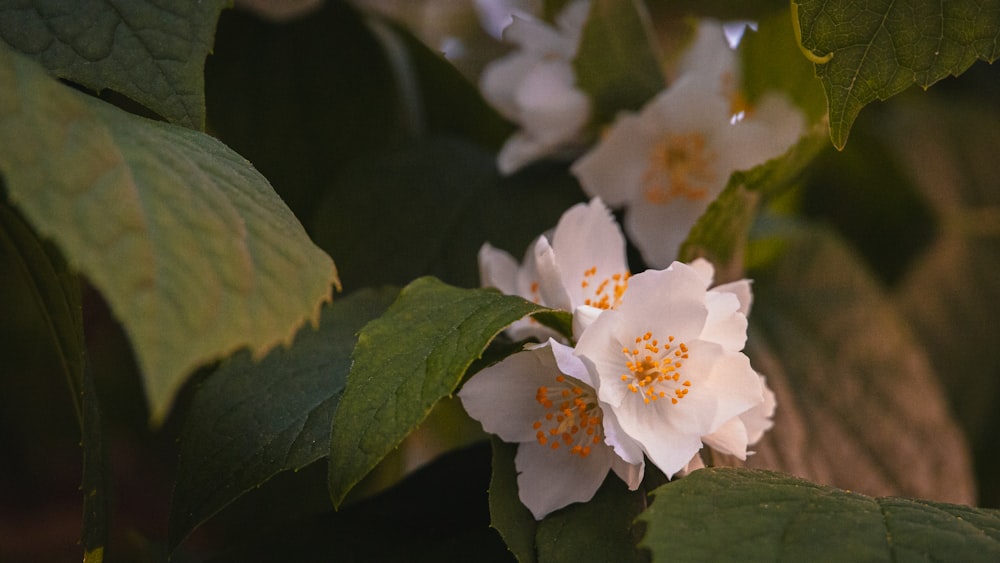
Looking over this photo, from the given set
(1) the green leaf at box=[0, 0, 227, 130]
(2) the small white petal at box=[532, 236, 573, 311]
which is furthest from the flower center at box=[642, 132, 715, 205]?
(1) the green leaf at box=[0, 0, 227, 130]

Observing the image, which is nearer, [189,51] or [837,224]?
[189,51]

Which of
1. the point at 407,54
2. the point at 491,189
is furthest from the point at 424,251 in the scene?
the point at 407,54

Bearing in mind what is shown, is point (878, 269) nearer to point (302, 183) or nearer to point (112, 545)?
point (302, 183)

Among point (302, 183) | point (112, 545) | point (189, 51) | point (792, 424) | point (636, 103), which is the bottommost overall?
point (112, 545)

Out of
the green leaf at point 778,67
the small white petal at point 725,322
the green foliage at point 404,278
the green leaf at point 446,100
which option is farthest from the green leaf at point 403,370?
the green leaf at point 446,100

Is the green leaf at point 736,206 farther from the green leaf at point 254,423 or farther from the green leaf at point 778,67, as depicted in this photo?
the green leaf at point 254,423

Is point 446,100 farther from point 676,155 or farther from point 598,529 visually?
point 598,529

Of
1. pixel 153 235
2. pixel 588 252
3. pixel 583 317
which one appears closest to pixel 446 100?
pixel 588 252
